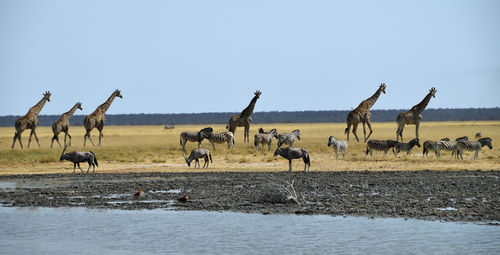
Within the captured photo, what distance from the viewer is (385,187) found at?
2058 cm

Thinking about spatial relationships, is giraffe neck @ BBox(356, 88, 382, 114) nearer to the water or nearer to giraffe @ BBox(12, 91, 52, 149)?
giraffe @ BBox(12, 91, 52, 149)

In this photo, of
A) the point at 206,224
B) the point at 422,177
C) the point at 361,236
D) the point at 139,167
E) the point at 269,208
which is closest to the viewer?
the point at 361,236

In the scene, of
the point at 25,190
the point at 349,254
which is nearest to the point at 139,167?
the point at 25,190

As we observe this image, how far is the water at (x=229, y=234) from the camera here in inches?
501

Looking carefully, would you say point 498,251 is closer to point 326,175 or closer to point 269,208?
Answer: point 269,208

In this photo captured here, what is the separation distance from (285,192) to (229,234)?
405 cm

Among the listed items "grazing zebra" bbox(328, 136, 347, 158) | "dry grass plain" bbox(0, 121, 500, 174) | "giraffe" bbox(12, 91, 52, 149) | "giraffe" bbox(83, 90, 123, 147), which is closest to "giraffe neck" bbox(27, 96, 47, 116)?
"giraffe" bbox(12, 91, 52, 149)

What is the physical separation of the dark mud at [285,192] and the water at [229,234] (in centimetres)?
94

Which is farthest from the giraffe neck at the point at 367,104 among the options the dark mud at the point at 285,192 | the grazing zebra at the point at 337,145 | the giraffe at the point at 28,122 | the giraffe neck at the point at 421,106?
the giraffe at the point at 28,122

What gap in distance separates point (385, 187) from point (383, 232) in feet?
22.5

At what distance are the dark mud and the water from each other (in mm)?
941

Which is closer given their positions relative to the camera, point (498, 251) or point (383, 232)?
point (498, 251)

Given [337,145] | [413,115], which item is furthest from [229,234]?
[413,115]

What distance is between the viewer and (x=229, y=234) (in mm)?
14078
